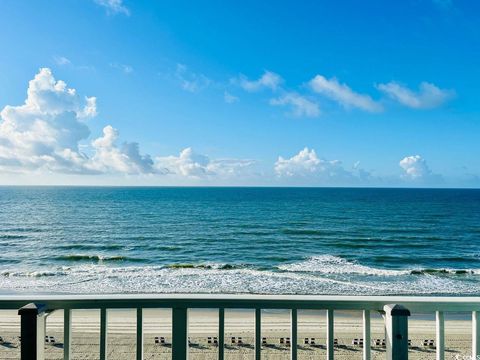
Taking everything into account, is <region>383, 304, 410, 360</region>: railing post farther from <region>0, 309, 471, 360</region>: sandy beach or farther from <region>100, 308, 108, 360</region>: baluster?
<region>0, 309, 471, 360</region>: sandy beach

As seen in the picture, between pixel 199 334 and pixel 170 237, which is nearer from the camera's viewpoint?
pixel 199 334

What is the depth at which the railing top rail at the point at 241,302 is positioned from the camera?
1977 mm

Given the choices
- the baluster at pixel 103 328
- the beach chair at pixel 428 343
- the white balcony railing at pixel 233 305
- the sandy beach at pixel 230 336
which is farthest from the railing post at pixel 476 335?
the beach chair at pixel 428 343

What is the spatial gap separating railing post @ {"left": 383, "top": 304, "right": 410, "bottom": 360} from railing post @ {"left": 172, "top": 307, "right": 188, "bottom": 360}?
1.17m

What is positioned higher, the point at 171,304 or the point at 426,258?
the point at 171,304

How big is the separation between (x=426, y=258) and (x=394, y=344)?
21032 millimetres

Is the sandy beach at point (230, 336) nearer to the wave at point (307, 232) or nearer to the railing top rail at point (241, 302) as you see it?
the railing top rail at point (241, 302)

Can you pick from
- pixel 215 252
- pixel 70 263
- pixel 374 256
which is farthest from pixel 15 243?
pixel 374 256

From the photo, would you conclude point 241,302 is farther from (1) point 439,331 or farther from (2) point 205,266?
(2) point 205,266

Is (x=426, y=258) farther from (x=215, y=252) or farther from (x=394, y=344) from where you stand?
(x=394, y=344)

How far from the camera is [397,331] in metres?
1.85

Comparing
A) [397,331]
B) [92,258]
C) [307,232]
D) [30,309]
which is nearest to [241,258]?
[92,258]

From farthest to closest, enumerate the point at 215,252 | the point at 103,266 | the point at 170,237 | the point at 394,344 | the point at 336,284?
the point at 170,237 < the point at 215,252 < the point at 103,266 < the point at 336,284 < the point at 394,344

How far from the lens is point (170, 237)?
2719 cm
